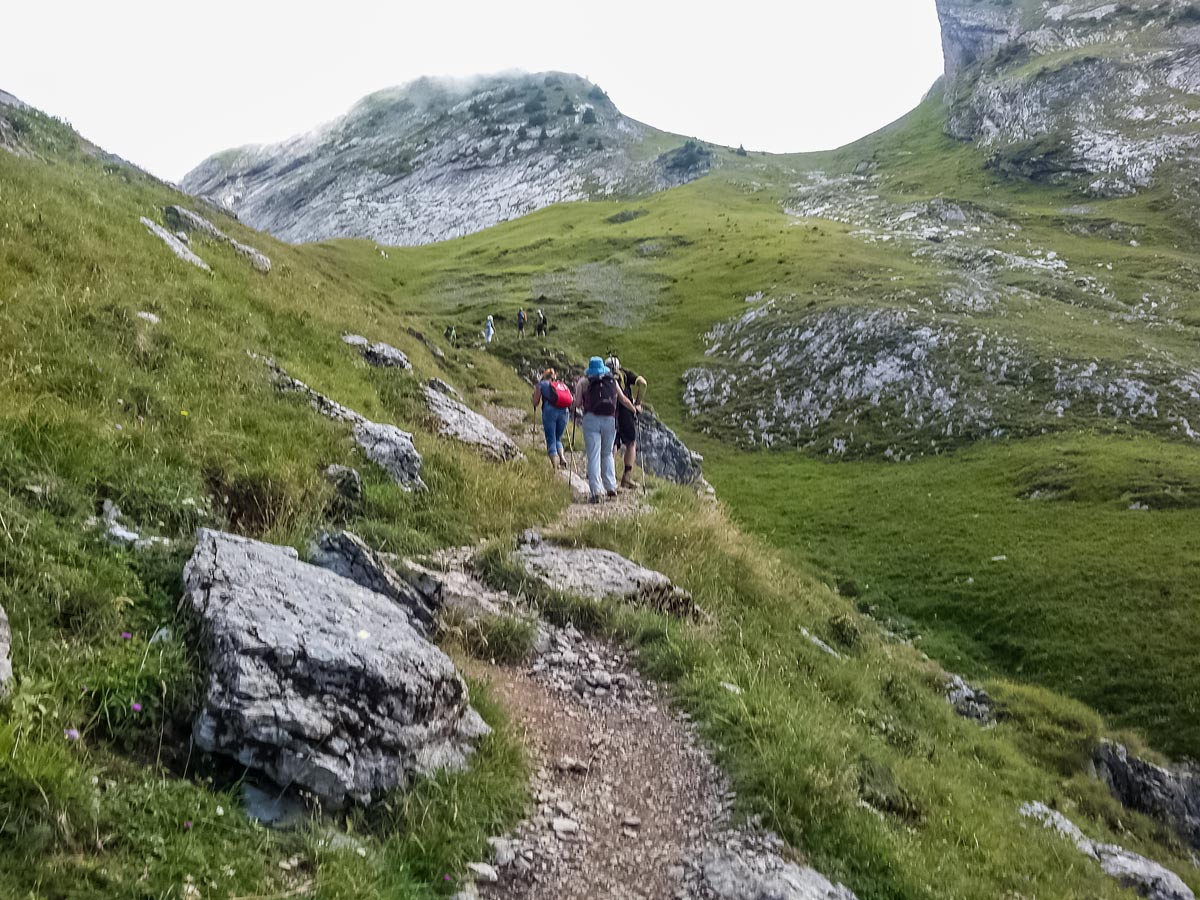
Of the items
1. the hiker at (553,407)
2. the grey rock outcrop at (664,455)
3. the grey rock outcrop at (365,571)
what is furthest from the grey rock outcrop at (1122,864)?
the grey rock outcrop at (664,455)

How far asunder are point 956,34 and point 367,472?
184 meters

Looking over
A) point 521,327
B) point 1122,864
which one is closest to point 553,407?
point 1122,864

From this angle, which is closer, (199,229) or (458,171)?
(199,229)

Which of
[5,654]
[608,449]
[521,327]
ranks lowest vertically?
[5,654]

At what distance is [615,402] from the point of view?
16844 mm

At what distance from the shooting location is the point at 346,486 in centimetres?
1163

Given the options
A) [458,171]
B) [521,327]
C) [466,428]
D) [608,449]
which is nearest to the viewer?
[608,449]

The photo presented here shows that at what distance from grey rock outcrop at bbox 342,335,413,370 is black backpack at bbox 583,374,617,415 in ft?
24.7

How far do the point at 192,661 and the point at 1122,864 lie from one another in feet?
51.3

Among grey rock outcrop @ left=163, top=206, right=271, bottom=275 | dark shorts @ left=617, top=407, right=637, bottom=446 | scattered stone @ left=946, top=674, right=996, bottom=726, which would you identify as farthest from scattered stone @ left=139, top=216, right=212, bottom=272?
scattered stone @ left=946, top=674, right=996, bottom=726

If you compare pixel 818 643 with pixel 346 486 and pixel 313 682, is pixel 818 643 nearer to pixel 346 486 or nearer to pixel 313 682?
→ pixel 346 486

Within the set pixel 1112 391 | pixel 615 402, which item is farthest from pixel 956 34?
pixel 615 402

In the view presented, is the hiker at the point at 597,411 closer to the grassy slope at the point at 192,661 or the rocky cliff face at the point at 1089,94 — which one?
the grassy slope at the point at 192,661

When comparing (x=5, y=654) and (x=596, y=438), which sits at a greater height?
(x=596, y=438)
